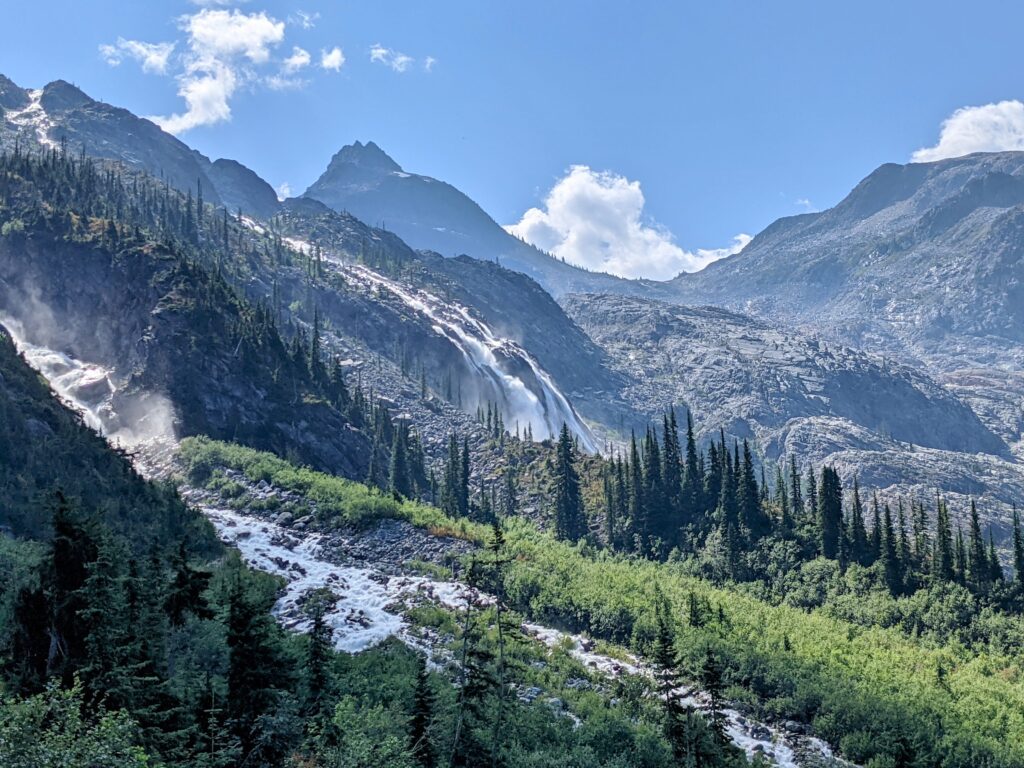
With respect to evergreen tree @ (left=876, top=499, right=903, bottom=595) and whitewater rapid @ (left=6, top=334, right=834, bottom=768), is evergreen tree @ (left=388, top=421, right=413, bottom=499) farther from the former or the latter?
evergreen tree @ (left=876, top=499, right=903, bottom=595)

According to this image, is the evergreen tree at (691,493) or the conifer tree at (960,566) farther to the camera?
the evergreen tree at (691,493)

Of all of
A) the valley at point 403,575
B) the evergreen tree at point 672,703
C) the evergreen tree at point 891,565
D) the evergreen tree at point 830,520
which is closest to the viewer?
the valley at point 403,575

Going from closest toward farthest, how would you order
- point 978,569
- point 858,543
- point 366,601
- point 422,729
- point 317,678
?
point 422,729 < point 317,678 < point 366,601 < point 978,569 < point 858,543

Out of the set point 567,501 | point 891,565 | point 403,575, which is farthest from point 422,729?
point 567,501

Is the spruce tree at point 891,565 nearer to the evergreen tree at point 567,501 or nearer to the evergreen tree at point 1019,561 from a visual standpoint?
the evergreen tree at point 1019,561

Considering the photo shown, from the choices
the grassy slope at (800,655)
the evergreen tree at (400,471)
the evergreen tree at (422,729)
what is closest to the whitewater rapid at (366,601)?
the grassy slope at (800,655)

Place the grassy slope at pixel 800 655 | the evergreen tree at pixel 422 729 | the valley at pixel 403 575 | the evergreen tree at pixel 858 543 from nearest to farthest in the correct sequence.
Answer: the evergreen tree at pixel 422 729 < the valley at pixel 403 575 < the grassy slope at pixel 800 655 < the evergreen tree at pixel 858 543

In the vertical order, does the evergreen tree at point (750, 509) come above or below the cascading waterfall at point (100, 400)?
below

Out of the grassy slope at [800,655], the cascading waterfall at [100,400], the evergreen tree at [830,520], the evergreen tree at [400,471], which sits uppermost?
the cascading waterfall at [100,400]

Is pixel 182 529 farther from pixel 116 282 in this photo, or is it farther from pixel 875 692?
pixel 116 282

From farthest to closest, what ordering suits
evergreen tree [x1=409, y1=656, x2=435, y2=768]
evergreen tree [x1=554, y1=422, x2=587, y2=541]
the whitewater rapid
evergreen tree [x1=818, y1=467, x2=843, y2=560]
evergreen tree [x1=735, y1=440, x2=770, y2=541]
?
evergreen tree [x1=554, y1=422, x2=587, y2=541], evergreen tree [x1=735, y1=440, x2=770, y2=541], evergreen tree [x1=818, y1=467, x2=843, y2=560], the whitewater rapid, evergreen tree [x1=409, y1=656, x2=435, y2=768]

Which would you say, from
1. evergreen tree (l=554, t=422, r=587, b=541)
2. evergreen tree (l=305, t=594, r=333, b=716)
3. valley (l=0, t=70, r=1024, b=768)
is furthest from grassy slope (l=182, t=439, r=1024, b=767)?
evergreen tree (l=305, t=594, r=333, b=716)

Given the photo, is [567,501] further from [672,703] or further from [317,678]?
[317,678]

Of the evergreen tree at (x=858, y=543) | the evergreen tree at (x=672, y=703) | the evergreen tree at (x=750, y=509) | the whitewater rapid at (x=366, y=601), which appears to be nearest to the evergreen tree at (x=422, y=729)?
the evergreen tree at (x=672, y=703)
